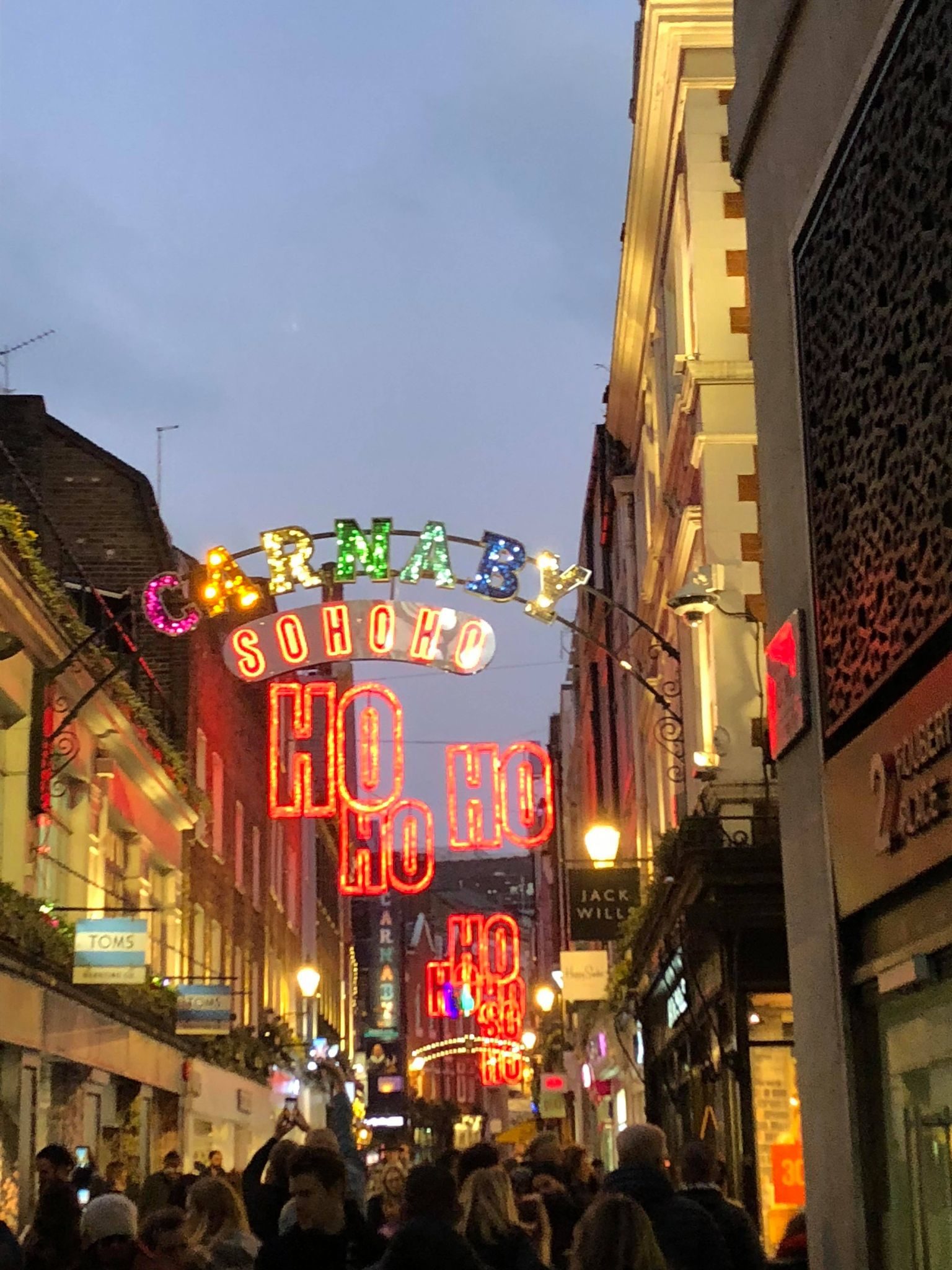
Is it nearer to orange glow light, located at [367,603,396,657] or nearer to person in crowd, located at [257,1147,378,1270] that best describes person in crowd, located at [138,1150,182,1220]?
person in crowd, located at [257,1147,378,1270]

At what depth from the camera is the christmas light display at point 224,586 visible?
2114 cm

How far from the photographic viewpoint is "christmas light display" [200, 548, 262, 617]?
69.4ft

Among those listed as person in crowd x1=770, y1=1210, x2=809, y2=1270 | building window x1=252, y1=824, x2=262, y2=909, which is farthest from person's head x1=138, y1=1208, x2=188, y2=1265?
building window x1=252, y1=824, x2=262, y2=909

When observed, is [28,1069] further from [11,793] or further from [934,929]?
[934,929]

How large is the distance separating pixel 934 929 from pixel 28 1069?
16.3 metres

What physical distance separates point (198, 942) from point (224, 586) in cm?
1673

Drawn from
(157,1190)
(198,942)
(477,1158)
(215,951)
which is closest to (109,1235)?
(477,1158)

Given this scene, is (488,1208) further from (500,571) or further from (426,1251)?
(500,571)

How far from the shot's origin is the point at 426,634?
2334 cm

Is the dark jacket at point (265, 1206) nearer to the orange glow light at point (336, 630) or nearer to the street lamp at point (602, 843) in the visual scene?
the orange glow light at point (336, 630)

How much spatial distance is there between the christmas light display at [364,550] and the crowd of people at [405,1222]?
35.6 feet

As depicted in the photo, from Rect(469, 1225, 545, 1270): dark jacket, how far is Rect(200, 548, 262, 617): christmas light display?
13.7 m

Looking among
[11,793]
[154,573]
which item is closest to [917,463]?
[11,793]

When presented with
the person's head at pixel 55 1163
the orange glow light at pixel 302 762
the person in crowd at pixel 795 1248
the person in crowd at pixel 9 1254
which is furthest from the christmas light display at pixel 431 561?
the person in crowd at pixel 9 1254
